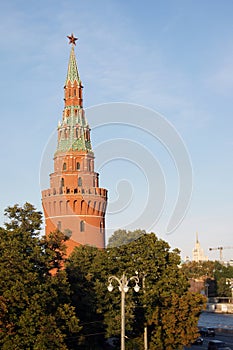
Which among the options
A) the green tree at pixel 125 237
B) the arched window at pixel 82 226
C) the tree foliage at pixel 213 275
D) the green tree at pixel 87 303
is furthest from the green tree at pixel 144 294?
the tree foliage at pixel 213 275

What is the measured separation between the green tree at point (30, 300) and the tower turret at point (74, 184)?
35633mm

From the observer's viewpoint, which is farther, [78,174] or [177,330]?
[78,174]

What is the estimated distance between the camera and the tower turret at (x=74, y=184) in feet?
235

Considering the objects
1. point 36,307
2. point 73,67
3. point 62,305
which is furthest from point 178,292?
point 73,67

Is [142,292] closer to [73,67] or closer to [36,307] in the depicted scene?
[36,307]

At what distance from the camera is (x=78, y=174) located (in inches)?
2911

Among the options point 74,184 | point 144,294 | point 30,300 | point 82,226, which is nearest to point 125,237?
point 144,294

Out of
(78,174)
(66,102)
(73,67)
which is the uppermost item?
(73,67)

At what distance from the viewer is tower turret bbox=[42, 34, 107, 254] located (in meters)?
71.7

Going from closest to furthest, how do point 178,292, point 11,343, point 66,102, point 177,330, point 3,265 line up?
point 11,343 → point 3,265 → point 177,330 → point 178,292 → point 66,102

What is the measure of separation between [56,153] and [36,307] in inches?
1895

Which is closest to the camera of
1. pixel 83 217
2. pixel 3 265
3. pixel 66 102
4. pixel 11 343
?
pixel 11 343

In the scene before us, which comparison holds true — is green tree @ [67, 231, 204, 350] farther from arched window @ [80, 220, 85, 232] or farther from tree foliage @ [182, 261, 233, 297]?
tree foliage @ [182, 261, 233, 297]

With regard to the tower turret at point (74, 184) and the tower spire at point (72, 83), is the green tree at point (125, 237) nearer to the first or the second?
the tower turret at point (74, 184)
